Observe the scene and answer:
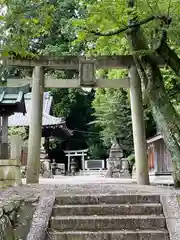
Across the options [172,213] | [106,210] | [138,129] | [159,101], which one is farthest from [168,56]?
[106,210]

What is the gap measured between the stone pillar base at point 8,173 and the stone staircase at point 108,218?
7.19 ft

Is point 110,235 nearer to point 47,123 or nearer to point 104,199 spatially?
point 104,199

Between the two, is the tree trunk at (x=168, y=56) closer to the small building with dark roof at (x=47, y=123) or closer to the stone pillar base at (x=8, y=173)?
the stone pillar base at (x=8, y=173)

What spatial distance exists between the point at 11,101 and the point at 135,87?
3.74 m

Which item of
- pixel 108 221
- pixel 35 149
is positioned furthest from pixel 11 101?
pixel 108 221

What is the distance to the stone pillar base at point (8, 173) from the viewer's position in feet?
22.7

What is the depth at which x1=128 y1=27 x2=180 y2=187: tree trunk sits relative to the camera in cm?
688

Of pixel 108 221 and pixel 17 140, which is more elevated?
pixel 17 140

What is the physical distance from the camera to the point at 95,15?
6.61 m

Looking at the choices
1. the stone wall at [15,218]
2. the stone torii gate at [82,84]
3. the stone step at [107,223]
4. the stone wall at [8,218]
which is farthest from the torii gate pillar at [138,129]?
the stone wall at [8,218]

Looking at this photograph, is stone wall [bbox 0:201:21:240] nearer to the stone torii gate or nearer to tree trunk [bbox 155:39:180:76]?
the stone torii gate

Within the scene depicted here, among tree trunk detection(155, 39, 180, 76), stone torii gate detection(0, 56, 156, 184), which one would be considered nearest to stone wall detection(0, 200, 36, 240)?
stone torii gate detection(0, 56, 156, 184)

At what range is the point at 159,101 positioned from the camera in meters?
7.26

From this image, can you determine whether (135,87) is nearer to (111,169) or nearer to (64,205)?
(64,205)
